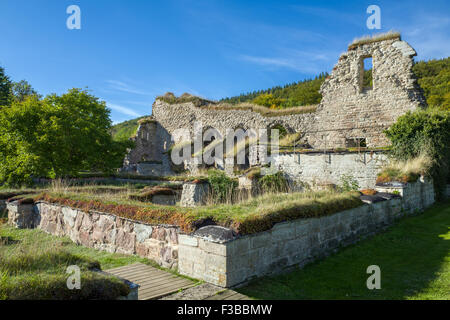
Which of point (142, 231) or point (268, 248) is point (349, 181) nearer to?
point (268, 248)

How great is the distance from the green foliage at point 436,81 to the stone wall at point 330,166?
23808 millimetres

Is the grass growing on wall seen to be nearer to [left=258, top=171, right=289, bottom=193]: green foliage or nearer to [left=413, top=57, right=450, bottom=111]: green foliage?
[left=258, top=171, right=289, bottom=193]: green foliage

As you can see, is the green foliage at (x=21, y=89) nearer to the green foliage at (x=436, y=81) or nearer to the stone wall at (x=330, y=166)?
the stone wall at (x=330, y=166)

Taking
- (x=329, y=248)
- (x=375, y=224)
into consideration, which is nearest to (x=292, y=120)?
(x=375, y=224)

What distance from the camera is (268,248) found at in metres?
4.73

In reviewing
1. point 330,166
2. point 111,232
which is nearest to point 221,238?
point 111,232

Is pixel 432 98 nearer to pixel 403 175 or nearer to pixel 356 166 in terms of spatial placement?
pixel 356 166

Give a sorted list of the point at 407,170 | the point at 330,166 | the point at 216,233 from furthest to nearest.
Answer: the point at 330,166, the point at 407,170, the point at 216,233

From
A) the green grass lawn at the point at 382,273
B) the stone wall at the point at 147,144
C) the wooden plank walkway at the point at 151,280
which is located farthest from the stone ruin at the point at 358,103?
the wooden plank walkway at the point at 151,280

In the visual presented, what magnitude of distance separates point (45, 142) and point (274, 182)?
11.3 meters

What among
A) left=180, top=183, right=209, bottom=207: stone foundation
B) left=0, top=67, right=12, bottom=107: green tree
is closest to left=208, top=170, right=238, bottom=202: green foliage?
left=180, top=183, right=209, bottom=207: stone foundation

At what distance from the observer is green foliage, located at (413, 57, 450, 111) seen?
117ft

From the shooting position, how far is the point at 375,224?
773 centimetres
